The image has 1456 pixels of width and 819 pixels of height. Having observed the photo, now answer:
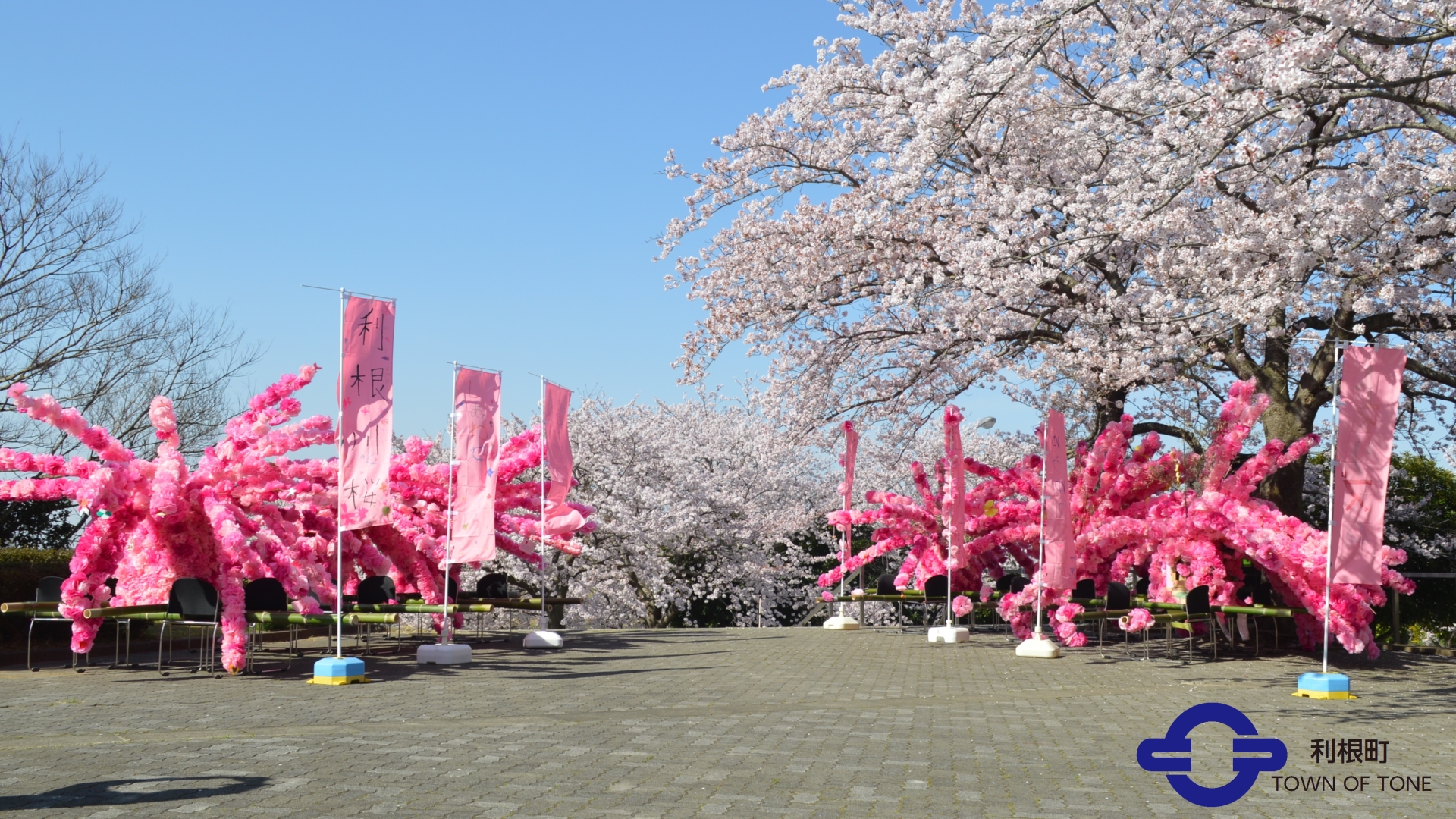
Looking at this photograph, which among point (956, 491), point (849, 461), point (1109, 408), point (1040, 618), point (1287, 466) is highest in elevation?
point (1109, 408)

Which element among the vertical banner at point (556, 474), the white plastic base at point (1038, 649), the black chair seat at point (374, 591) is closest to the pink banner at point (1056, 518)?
the white plastic base at point (1038, 649)

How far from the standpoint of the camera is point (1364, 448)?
1055cm

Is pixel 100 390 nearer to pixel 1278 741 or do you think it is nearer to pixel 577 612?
pixel 577 612

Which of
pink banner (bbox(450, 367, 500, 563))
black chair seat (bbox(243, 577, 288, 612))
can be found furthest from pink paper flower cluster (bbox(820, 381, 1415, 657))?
black chair seat (bbox(243, 577, 288, 612))

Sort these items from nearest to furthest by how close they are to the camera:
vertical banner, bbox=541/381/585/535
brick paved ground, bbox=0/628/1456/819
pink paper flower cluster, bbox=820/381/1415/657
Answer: brick paved ground, bbox=0/628/1456/819 → pink paper flower cluster, bbox=820/381/1415/657 → vertical banner, bbox=541/381/585/535

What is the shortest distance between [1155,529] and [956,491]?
2619 mm

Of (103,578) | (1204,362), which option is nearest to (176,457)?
(103,578)

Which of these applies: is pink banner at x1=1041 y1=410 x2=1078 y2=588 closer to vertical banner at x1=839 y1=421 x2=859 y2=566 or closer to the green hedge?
vertical banner at x1=839 y1=421 x2=859 y2=566

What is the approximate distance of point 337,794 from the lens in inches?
241

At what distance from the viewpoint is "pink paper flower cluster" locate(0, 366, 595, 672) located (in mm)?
11875

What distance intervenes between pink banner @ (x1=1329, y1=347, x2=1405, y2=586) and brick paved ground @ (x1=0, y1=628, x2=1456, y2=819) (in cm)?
124

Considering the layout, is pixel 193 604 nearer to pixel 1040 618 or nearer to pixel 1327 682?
pixel 1040 618

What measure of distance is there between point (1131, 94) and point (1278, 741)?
19.0ft

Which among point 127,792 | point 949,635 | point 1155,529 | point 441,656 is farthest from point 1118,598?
point 127,792
